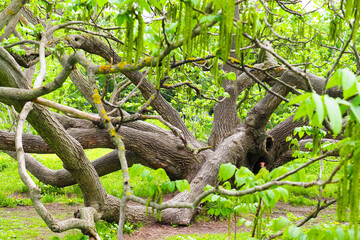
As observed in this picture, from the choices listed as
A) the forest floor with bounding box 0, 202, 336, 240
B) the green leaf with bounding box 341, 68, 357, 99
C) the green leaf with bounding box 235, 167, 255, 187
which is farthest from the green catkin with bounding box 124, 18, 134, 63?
the forest floor with bounding box 0, 202, 336, 240

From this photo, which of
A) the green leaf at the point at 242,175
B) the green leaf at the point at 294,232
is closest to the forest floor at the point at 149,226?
the green leaf at the point at 242,175

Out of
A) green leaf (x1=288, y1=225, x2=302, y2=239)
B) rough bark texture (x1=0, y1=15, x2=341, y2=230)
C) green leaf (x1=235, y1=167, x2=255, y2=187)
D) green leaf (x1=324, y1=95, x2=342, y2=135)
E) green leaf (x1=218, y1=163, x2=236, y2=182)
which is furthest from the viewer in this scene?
rough bark texture (x1=0, y1=15, x2=341, y2=230)

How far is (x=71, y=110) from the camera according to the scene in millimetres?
3986

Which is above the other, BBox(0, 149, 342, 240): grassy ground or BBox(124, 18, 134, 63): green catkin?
BBox(124, 18, 134, 63): green catkin

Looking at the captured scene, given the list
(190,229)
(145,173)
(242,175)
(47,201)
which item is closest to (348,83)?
(242,175)

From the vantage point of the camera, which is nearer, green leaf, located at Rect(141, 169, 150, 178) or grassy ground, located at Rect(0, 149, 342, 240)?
green leaf, located at Rect(141, 169, 150, 178)

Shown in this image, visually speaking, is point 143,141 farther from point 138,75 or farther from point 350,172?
point 350,172

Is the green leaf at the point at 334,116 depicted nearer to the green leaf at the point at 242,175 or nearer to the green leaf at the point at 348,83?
the green leaf at the point at 348,83

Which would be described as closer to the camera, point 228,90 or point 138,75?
point 138,75

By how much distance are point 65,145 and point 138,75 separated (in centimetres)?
284

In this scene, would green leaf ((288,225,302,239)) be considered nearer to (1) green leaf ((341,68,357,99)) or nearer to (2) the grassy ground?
(1) green leaf ((341,68,357,99))

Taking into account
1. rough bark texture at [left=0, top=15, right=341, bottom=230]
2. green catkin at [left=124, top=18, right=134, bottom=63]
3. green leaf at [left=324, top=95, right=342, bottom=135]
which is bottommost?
rough bark texture at [left=0, top=15, right=341, bottom=230]

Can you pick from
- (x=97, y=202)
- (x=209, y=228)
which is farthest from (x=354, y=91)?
(x=209, y=228)

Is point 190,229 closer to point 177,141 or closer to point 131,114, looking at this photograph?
point 177,141
